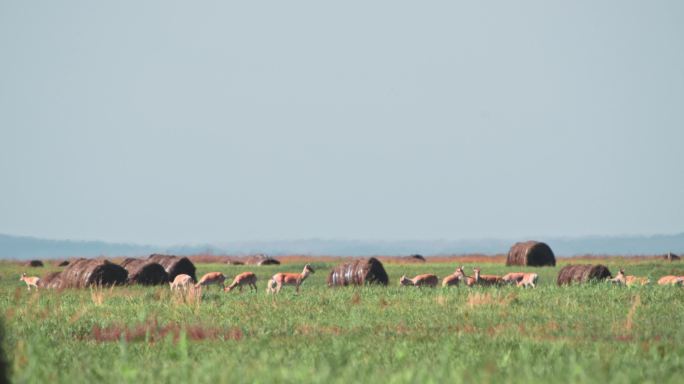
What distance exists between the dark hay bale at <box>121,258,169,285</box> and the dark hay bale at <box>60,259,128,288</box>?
40.6 inches

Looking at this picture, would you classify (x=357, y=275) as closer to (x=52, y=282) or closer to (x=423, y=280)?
(x=423, y=280)

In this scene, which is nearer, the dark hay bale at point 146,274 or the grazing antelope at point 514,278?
the grazing antelope at point 514,278

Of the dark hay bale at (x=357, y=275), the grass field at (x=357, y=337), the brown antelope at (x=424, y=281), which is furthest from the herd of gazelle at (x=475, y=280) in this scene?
the grass field at (x=357, y=337)

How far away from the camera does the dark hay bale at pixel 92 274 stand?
36.4 meters

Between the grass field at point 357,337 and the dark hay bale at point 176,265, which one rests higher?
the dark hay bale at point 176,265

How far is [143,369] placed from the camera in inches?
580

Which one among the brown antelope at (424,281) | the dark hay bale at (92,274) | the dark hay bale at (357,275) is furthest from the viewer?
the dark hay bale at (357,275)

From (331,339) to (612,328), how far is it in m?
5.59

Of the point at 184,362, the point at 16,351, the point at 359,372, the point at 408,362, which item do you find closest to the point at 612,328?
the point at 408,362

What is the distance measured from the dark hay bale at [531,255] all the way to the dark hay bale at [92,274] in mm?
28008

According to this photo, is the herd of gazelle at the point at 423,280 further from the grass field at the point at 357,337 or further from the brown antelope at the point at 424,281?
the grass field at the point at 357,337

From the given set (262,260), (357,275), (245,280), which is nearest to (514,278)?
(357,275)

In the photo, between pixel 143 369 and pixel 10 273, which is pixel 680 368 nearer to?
pixel 143 369

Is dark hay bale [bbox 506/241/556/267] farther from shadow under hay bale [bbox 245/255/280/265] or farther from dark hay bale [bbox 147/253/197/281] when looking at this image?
dark hay bale [bbox 147/253/197/281]
